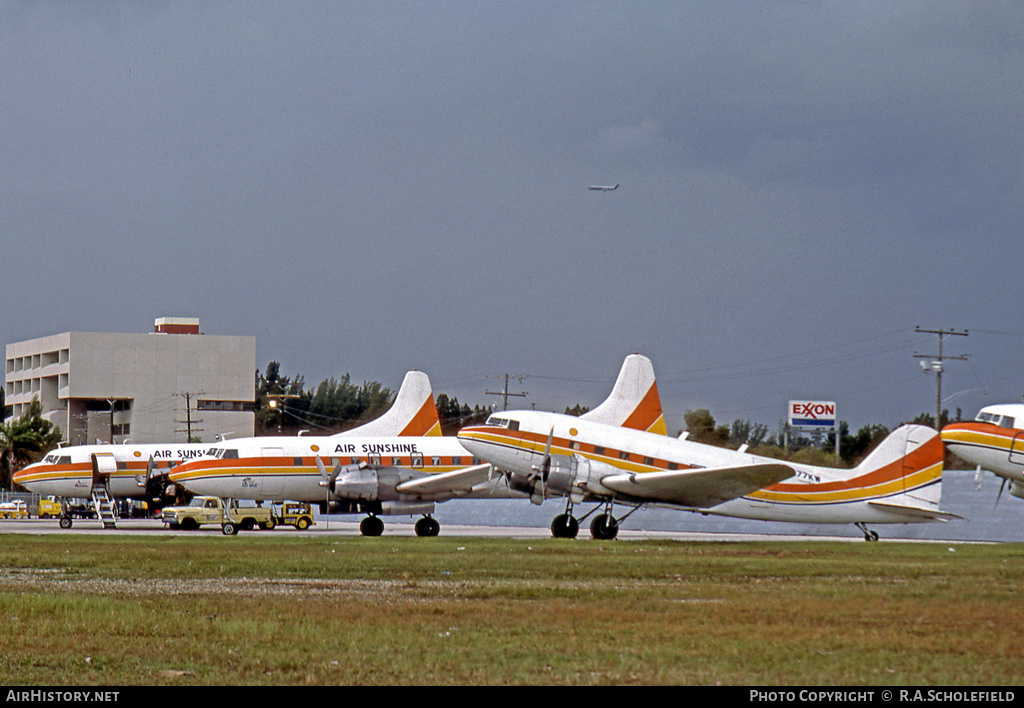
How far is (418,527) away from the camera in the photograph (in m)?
47.6

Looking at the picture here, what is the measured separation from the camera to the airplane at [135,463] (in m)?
60.9

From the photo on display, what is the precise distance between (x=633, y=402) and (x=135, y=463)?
91.0 feet

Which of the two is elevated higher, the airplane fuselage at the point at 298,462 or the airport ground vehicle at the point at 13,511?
the airplane fuselage at the point at 298,462

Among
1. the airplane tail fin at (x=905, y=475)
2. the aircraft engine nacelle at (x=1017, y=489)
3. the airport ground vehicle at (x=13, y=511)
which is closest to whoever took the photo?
the aircraft engine nacelle at (x=1017, y=489)

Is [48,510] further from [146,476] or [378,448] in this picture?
[378,448]

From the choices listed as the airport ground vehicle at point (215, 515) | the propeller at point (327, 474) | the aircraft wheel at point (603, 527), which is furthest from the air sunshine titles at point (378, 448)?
the aircraft wheel at point (603, 527)

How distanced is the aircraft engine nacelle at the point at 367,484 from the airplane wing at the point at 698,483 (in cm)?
1147

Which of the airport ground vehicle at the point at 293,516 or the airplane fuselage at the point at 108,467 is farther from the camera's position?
the airplane fuselage at the point at 108,467

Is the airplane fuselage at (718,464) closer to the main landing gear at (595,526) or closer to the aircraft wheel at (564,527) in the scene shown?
the main landing gear at (595,526)

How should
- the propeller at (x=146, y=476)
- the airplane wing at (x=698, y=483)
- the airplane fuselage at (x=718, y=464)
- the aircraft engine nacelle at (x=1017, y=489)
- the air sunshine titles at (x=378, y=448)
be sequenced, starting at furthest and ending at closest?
the propeller at (x=146, y=476) → the air sunshine titles at (x=378, y=448) → the airplane fuselage at (x=718, y=464) → the airplane wing at (x=698, y=483) → the aircraft engine nacelle at (x=1017, y=489)

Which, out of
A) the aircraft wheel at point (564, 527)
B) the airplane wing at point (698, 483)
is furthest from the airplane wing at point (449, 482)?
the airplane wing at point (698, 483)

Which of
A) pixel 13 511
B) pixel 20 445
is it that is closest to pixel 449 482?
pixel 13 511

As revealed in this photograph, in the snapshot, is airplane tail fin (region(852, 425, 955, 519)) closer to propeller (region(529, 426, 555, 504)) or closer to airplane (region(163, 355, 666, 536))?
propeller (region(529, 426, 555, 504))

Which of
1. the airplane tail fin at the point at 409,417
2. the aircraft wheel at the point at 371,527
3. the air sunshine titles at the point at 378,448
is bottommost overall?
the aircraft wheel at the point at 371,527
